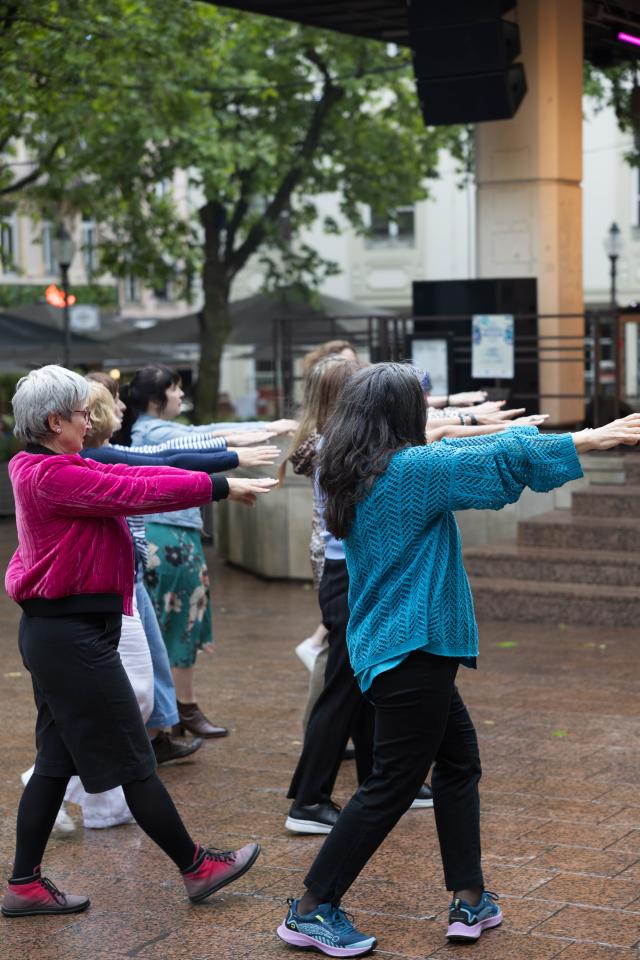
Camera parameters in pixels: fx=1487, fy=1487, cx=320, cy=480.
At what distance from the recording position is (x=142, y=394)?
274 inches

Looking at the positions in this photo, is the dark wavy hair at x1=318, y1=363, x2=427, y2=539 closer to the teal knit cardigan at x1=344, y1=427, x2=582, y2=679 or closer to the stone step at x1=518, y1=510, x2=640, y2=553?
the teal knit cardigan at x1=344, y1=427, x2=582, y2=679

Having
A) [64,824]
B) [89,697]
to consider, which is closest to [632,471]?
[64,824]

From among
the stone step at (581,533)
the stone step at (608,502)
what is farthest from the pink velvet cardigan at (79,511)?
the stone step at (608,502)

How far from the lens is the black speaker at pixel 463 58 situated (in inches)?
489

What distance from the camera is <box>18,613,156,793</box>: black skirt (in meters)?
4.71

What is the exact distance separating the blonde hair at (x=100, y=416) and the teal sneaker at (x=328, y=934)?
6.82 ft

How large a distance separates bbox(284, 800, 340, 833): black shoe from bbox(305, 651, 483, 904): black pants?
1193 mm

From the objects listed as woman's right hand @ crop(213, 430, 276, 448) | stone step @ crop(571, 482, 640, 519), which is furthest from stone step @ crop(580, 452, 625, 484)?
woman's right hand @ crop(213, 430, 276, 448)

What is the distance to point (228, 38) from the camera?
21.5 meters

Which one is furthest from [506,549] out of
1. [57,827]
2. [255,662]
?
[57,827]

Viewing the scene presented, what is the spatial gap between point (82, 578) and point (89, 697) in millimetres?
378

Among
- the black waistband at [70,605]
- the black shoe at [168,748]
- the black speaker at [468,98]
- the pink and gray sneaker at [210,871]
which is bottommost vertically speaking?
the black shoe at [168,748]

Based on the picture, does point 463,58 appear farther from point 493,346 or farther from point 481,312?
point 493,346

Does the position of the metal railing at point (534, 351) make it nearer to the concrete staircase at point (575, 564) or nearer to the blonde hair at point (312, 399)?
the concrete staircase at point (575, 564)
